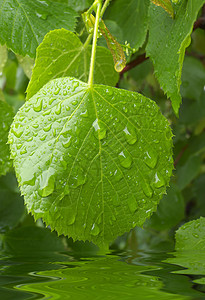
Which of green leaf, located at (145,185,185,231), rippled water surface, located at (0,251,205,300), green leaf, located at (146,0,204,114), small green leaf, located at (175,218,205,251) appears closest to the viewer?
rippled water surface, located at (0,251,205,300)

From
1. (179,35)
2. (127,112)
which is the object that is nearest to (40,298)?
(127,112)


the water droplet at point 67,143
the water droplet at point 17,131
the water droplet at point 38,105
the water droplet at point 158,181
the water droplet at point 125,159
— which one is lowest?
the water droplet at point 158,181

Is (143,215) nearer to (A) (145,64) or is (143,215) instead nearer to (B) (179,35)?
(B) (179,35)

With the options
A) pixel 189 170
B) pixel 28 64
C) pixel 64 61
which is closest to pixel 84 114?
pixel 64 61

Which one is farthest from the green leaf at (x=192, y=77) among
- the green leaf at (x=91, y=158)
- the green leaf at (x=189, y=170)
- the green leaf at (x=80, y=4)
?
the green leaf at (x=91, y=158)

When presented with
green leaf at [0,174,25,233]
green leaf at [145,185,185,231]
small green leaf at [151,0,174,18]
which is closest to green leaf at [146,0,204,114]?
small green leaf at [151,0,174,18]

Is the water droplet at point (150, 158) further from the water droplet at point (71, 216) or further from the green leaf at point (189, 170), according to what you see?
the green leaf at point (189, 170)

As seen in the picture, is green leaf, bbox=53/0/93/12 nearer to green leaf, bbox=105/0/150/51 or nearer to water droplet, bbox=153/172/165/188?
green leaf, bbox=105/0/150/51

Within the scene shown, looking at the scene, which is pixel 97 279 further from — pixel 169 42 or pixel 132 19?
pixel 132 19
